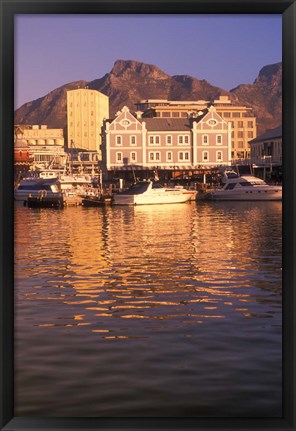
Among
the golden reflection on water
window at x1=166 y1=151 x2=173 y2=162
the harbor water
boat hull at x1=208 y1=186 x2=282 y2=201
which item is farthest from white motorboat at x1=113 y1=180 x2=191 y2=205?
the harbor water

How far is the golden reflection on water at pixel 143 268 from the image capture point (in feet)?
26.2

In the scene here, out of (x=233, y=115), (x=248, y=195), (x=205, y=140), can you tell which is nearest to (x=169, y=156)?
(x=205, y=140)

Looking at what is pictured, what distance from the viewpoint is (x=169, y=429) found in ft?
9.02

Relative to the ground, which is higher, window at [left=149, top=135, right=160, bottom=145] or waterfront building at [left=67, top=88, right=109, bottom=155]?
waterfront building at [left=67, top=88, right=109, bottom=155]

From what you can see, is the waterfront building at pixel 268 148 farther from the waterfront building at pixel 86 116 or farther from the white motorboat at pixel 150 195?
the white motorboat at pixel 150 195

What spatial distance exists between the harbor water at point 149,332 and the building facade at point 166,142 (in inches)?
1424

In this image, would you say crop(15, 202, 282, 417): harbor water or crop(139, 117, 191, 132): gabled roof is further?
crop(139, 117, 191, 132): gabled roof

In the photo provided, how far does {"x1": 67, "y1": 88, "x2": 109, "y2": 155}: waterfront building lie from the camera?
68.3 m

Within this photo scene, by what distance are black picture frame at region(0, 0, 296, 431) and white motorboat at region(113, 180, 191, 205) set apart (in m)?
36.9

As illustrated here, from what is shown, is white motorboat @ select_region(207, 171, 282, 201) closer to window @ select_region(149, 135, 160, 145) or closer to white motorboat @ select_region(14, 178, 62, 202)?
white motorboat @ select_region(14, 178, 62, 202)

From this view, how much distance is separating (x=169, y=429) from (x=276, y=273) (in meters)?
10.1
